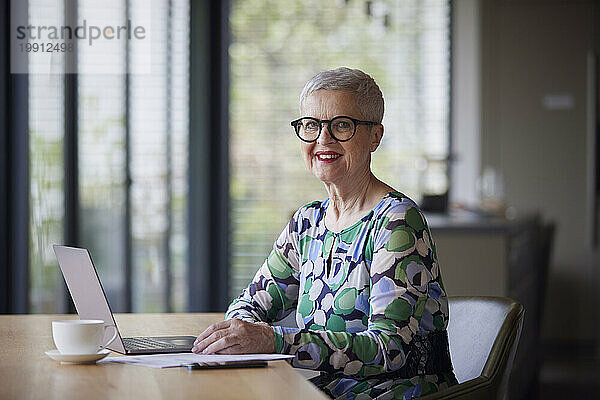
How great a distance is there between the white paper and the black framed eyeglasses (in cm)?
57

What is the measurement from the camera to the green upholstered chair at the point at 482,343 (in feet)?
6.16

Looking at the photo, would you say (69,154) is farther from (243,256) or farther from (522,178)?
(522,178)

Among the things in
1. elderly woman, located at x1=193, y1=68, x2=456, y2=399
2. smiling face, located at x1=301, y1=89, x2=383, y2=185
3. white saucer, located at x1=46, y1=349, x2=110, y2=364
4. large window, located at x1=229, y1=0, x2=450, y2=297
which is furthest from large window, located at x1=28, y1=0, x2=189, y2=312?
white saucer, located at x1=46, y1=349, x2=110, y2=364

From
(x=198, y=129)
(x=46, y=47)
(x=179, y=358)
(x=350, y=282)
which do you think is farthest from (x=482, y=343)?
(x=198, y=129)

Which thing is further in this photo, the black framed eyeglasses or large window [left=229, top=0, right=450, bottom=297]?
large window [left=229, top=0, right=450, bottom=297]

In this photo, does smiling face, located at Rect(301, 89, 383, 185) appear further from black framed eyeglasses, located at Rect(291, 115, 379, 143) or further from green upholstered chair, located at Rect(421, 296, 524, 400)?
green upholstered chair, located at Rect(421, 296, 524, 400)

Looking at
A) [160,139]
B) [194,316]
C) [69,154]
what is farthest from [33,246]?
[194,316]

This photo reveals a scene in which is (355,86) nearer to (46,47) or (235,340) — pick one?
(235,340)

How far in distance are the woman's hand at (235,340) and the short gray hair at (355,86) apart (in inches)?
23.5

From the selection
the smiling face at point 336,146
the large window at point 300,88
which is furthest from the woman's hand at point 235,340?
the large window at point 300,88

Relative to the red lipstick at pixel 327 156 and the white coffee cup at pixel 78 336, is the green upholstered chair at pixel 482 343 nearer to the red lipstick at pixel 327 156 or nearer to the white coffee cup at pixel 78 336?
the red lipstick at pixel 327 156

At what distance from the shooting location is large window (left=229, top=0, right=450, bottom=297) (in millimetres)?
7055

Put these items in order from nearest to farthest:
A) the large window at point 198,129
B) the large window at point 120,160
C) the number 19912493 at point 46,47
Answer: the number 19912493 at point 46,47
the large window at point 120,160
the large window at point 198,129

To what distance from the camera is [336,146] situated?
2.15 m
